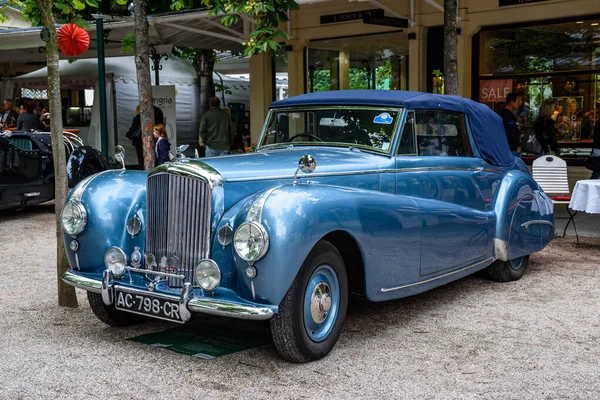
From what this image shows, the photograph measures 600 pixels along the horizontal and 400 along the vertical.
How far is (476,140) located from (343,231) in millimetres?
2411

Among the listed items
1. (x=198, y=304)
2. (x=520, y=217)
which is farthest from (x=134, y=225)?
(x=520, y=217)

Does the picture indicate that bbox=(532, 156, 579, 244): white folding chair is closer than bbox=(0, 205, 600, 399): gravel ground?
No

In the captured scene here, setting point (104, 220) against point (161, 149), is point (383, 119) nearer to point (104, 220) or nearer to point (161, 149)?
point (104, 220)

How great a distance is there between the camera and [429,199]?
5.85m

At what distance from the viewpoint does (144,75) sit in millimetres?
11242

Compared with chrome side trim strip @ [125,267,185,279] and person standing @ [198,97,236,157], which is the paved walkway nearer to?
person standing @ [198,97,236,157]

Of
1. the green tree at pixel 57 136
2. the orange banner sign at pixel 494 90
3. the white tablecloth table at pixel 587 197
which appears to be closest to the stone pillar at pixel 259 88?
the orange banner sign at pixel 494 90

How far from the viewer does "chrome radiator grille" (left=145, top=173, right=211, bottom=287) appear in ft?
15.4

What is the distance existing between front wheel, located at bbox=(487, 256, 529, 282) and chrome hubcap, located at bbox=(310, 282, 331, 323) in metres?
2.73

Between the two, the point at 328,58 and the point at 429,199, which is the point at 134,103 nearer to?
the point at 328,58

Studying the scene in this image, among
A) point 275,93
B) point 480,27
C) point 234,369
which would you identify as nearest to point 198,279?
point 234,369

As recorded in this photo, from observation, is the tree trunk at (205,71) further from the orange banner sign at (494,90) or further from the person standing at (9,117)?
the orange banner sign at (494,90)

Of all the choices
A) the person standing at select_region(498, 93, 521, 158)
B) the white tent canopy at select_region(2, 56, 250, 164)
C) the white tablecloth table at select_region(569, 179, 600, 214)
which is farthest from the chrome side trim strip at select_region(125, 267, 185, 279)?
the white tent canopy at select_region(2, 56, 250, 164)

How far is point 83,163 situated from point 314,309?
30.0 ft
